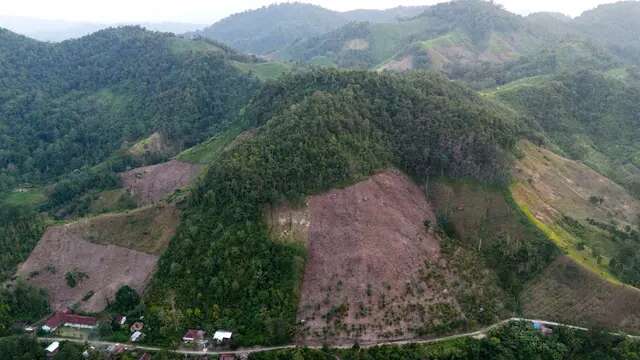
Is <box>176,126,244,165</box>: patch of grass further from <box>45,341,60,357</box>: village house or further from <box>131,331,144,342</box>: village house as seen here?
<box>45,341,60,357</box>: village house

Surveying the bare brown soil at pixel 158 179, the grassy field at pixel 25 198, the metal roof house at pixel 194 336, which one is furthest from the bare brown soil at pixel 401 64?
the metal roof house at pixel 194 336

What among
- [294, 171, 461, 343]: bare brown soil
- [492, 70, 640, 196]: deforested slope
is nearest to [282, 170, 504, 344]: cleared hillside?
[294, 171, 461, 343]: bare brown soil

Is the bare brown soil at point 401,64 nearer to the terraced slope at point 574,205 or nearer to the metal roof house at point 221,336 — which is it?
the terraced slope at point 574,205

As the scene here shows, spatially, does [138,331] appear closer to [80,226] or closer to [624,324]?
[80,226]

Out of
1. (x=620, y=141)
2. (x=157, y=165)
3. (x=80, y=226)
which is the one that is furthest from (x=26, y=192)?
(x=620, y=141)

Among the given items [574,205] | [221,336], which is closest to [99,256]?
[221,336]

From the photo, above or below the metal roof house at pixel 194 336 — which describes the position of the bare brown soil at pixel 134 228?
above
